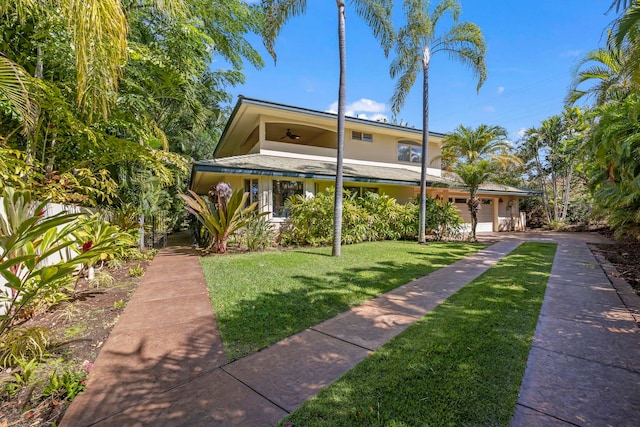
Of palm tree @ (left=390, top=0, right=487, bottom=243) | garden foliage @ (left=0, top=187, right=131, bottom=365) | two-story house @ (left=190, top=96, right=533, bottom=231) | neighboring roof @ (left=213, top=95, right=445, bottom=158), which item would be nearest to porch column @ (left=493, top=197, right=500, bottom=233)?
two-story house @ (left=190, top=96, right=533, bottom=231)

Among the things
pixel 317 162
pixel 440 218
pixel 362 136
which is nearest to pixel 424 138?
pixel 440 218

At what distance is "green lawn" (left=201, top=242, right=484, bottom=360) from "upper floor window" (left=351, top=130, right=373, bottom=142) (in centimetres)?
867

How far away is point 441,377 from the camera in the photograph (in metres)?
2.50

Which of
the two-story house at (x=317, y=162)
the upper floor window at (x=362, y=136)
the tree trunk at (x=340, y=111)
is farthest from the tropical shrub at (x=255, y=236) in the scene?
the upper floor window at (x=362, y=136)

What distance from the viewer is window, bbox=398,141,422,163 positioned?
17766 mm

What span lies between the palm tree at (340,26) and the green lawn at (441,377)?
17.6 ft

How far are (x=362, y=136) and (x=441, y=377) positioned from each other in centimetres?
1507

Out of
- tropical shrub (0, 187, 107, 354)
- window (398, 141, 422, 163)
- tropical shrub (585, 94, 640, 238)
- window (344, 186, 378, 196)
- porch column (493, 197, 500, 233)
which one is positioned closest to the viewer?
tropical shrub (0, 187, 107, 354)

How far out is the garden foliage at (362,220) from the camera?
1120 centimetres

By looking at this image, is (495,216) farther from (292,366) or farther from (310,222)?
(292,366)

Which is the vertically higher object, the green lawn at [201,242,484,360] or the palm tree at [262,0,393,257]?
the palm tree at [262,0,393,257]

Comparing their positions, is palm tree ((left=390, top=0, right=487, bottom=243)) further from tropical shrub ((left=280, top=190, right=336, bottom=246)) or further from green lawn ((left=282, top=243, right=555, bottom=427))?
green lawn ((left=282, top=243, right=555, bottom=427))

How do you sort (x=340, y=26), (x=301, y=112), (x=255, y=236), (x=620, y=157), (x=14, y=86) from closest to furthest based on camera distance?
(x=14, y=86)
(x=620, y=157)
(x=340, y=26)
(x=255, y=236)
(x=301, y=112)

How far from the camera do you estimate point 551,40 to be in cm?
Result: 1142
